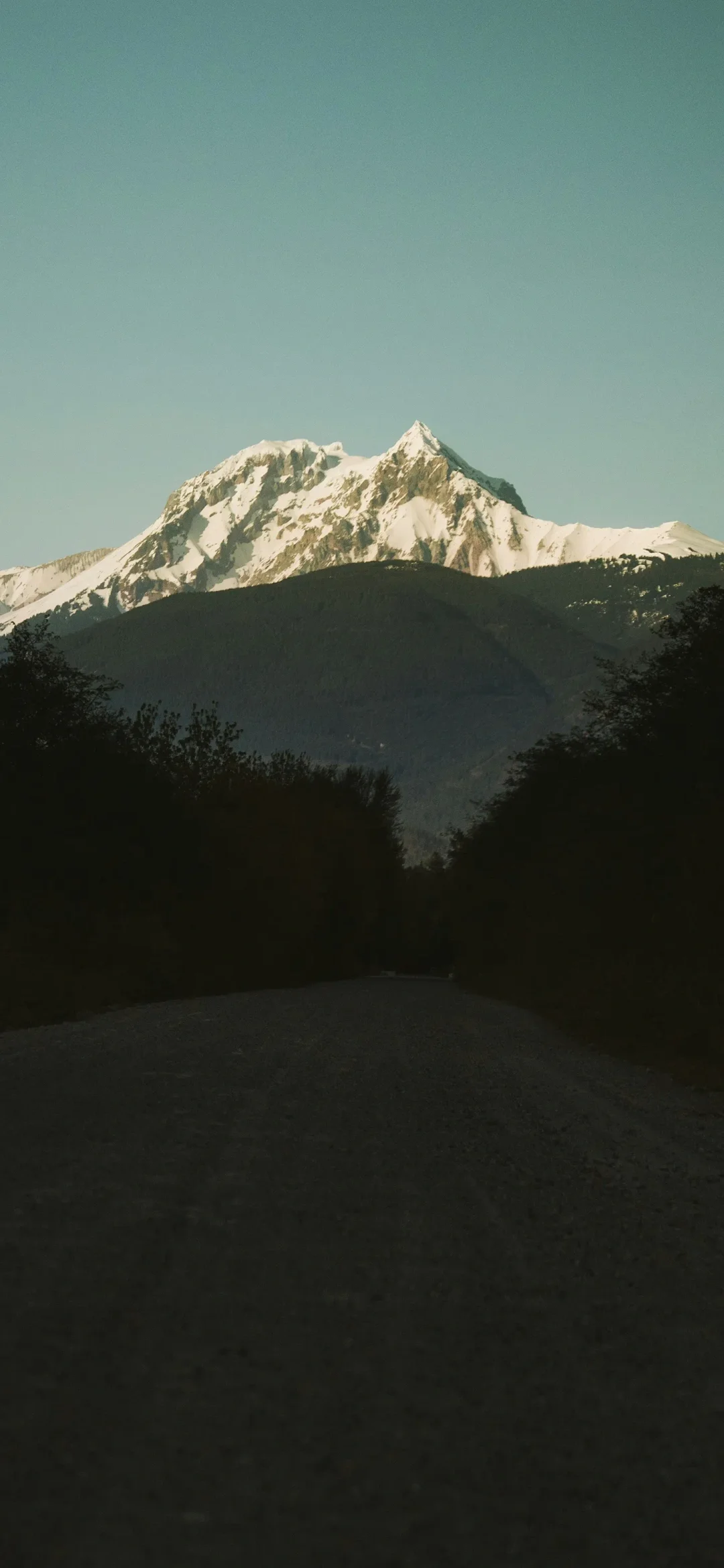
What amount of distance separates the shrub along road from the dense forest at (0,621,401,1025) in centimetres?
2056

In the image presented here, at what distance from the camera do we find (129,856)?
4322cm

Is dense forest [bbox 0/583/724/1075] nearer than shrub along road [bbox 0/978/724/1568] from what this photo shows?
No

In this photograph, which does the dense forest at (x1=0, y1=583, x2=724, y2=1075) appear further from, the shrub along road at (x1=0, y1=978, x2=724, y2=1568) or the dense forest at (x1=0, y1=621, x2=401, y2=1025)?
the shrub along road at (x1=0, y1=978, x2=724, y2=1568)

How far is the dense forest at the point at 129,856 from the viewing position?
1516 inches

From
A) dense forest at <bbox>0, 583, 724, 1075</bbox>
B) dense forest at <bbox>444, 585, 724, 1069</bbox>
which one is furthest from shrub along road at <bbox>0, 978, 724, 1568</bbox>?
dense forest at <bbox>0, 583, 724, 1075</bbox>

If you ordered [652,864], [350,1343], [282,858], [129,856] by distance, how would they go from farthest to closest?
1. [282,858]
2. [129,856]
3. [652,864]
4. [350,1343]

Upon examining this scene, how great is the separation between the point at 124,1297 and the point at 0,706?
3493cm

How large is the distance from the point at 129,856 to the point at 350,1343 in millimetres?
37603

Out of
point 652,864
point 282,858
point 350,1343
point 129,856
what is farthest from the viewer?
point 282,858

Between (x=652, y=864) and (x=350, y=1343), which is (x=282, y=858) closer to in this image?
(x=652, y=864)

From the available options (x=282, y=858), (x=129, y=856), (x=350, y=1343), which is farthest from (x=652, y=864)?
(x=282, y=858)

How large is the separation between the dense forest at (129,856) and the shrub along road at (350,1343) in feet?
67.5

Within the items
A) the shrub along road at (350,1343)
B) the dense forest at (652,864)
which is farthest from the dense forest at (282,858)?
the shrub along road at (350,1343)

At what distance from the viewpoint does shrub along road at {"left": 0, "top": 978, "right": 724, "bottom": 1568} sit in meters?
4.43
